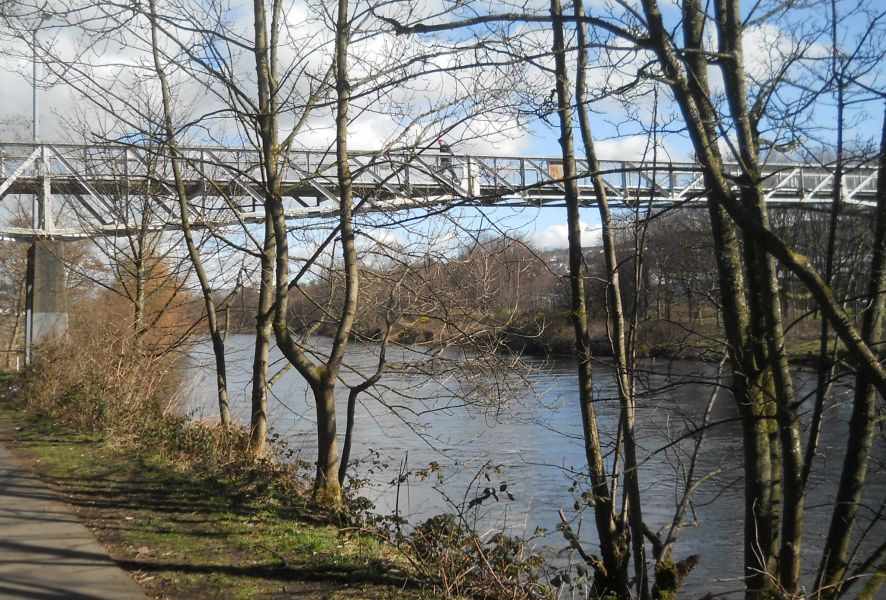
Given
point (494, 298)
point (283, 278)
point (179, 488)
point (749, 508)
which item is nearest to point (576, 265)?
point (494, 298)

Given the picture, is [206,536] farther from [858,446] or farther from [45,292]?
[45,292]

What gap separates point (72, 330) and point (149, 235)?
309 cm

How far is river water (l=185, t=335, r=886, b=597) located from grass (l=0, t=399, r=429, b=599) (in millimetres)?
945

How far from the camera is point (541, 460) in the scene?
538 inches

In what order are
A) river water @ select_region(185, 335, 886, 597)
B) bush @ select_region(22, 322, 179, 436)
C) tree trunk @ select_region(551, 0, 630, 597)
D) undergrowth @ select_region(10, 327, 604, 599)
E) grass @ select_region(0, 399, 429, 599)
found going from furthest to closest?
bush @ select_region(22, 322, 179, 436), river water @ select_region(185, 335, 886, 597), tree trunk @ select_region(551, 0, 630, 597), undergrowth @ select_region(10, 327, 604, 599), grass @ select_region(0, 399, 429, 599)

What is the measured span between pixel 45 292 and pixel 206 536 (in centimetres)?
1513

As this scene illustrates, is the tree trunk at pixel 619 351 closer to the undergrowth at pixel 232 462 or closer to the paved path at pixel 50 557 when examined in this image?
the undergrowth at pixel 232 462

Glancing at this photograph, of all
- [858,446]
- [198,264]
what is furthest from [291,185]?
[858,446]

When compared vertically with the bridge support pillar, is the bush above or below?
below

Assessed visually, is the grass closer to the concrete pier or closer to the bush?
the bush

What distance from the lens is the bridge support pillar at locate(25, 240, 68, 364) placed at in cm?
1953

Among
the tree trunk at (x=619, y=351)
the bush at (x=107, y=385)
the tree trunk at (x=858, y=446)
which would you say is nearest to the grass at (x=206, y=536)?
the bush at (x=107, y=385)

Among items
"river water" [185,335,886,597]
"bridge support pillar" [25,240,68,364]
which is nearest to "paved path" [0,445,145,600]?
"river water" [185,335,886,597]

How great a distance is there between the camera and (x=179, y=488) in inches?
329
